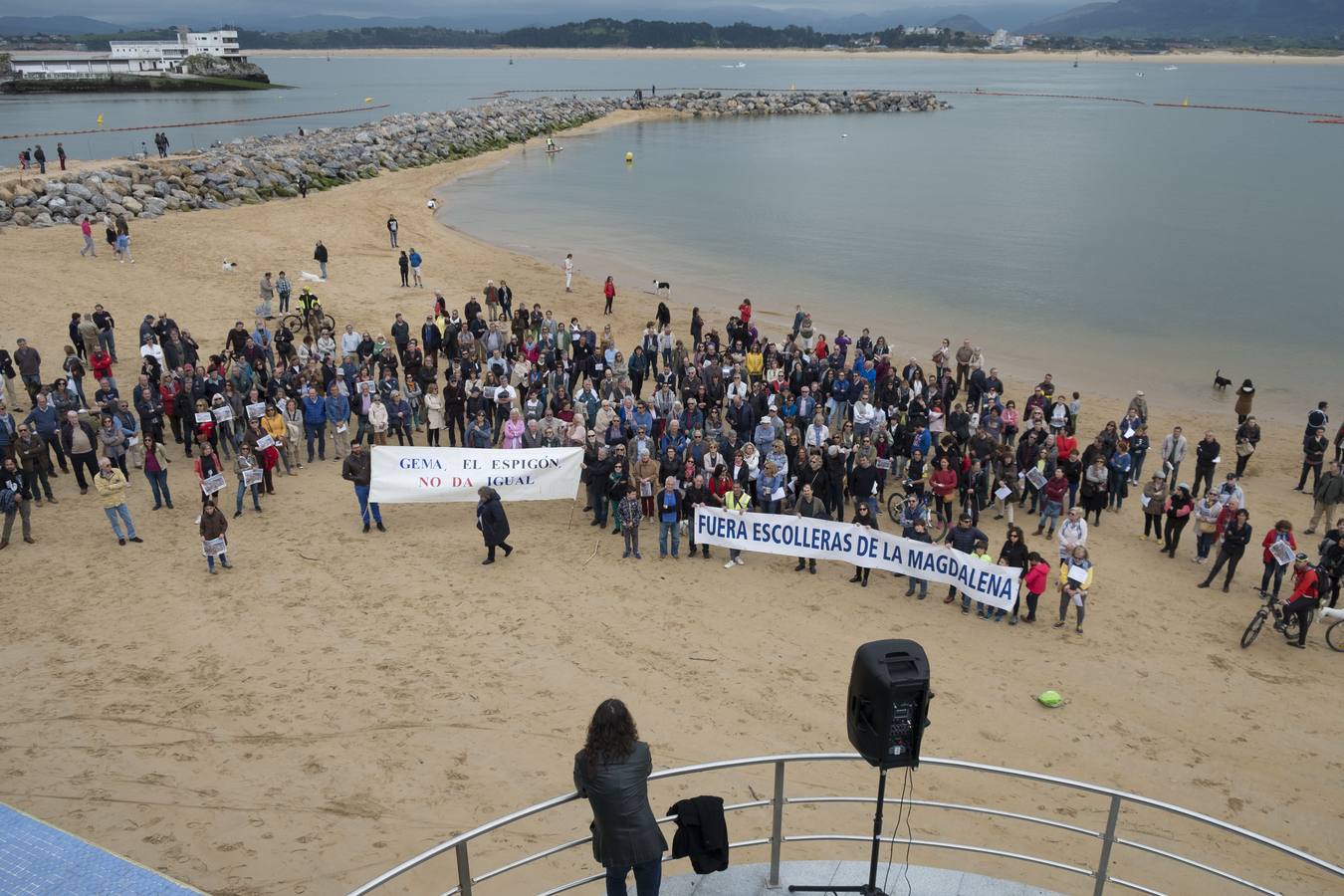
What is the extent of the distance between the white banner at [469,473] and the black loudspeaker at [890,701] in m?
11.2

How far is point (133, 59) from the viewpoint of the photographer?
15750cm

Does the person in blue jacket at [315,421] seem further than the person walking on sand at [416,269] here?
No

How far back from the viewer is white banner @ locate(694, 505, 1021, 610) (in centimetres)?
1354

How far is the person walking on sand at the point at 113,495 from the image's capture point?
1438 cm

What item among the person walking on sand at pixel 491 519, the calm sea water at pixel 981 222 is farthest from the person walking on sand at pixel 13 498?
the calm sea water at pixel 981 222

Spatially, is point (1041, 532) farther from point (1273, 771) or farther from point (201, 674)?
point (201, 674)

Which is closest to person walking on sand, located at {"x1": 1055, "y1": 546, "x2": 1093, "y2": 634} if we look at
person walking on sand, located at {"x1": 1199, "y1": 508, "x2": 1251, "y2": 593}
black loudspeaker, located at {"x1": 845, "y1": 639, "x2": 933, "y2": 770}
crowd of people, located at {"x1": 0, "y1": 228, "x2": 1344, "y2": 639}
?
crowd of people, located at {"x1": 0, "y1": 228, "x2": 1344, "y2": 639}

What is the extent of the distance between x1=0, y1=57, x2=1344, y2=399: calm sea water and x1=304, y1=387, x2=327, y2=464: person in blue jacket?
59.9 feet

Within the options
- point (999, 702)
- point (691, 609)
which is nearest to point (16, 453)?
point (691, 609)

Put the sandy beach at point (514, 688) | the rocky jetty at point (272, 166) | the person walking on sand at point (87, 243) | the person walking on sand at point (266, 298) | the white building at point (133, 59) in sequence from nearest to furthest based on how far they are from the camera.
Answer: the sandy beach at point (514, 688)
the person walking on sand at point (266, 298)
the person walking on sand at point (87, 243)
the rocky jetty at point (272, 166)
the white building at point (133, 59)

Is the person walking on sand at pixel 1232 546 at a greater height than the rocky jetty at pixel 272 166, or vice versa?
the rocky jetty at pixel 272 166

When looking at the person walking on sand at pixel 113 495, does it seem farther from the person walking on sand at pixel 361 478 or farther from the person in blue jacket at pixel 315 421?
Result: the person in blue jacket at pixel 315 421

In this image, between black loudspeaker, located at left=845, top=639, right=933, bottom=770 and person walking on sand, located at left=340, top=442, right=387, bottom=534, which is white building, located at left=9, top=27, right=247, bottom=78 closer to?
person walking on sand, located at left=340, top=442, right=387, bottom=534

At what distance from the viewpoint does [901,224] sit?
165 feet
